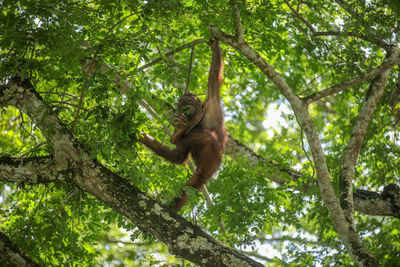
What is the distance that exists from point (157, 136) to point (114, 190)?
317cm

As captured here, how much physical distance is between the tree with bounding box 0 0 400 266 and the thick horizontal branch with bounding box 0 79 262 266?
0.01 meters

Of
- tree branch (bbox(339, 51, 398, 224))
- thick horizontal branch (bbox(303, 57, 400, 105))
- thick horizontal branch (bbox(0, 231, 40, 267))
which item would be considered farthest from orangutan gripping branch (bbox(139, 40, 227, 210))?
thick horizontal branch (bbox(0, 231, 40, 267))

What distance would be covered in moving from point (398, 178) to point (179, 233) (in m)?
4.54

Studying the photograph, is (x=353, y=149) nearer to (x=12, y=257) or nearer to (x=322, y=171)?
(x=322, y=171)

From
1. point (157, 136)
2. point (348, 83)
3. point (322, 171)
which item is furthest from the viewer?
point (157, 136)

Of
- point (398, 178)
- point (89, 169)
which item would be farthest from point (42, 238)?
point (398, 178)

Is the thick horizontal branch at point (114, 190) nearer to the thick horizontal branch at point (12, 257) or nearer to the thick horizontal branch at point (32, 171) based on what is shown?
the thick horizontal branch at point (32, 171)

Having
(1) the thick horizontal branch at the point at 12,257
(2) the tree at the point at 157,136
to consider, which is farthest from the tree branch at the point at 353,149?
(1) the thick horizontal branch at the point at 12,257

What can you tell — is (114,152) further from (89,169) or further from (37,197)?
(37,197)

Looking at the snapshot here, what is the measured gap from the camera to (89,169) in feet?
13.4

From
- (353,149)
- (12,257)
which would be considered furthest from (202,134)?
(12,257)

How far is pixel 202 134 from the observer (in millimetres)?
5863

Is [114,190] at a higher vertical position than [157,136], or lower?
lower

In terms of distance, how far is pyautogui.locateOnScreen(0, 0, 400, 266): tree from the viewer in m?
4.02
